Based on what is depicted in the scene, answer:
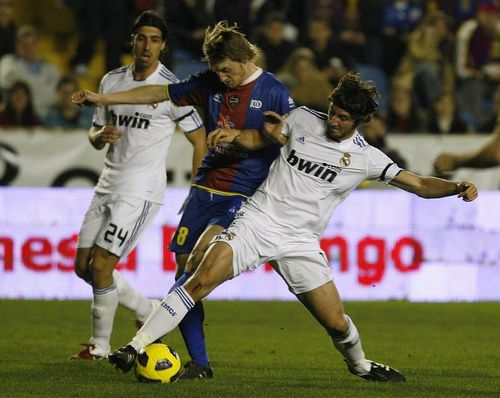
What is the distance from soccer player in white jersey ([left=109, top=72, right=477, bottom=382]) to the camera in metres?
7.55

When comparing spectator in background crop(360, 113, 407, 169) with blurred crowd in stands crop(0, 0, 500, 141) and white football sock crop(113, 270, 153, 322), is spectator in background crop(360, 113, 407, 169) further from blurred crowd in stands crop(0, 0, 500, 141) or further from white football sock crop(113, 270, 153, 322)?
white football sock crop(113, 270, 153, 322)

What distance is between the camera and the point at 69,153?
47.6 ft

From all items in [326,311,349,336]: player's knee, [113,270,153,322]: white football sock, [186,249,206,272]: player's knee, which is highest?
[186,249,206,272]: player's knee

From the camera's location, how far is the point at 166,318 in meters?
7.32

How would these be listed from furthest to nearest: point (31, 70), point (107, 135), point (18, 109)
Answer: point (31, 70)
point (18, 109)
point (107, 135)

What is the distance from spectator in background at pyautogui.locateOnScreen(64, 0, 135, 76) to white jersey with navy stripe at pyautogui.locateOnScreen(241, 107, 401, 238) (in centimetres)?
861

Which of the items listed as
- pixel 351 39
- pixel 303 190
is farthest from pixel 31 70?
pixel 303 190

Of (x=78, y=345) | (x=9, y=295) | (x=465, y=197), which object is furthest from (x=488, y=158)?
(x=9, y=295)

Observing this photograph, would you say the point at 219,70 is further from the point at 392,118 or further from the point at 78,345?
the point at 392,118

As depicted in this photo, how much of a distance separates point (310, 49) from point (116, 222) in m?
7.68

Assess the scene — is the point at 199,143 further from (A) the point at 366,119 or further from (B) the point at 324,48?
(B) the point at 324,48

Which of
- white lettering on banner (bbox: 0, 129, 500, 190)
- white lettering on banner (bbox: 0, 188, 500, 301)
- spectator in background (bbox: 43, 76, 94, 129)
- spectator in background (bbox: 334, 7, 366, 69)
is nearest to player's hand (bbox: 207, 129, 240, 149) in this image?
white lettering on banner (bbox: 0, 188, 500, 301)

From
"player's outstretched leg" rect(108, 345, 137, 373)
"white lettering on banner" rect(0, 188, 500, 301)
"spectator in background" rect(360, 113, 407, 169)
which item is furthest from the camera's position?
"spectator in background" rect(360, 113, 407, 169)

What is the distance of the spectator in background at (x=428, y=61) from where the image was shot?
16.6 metres
